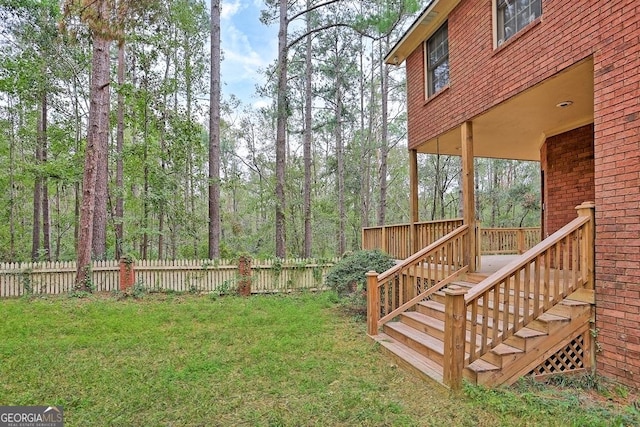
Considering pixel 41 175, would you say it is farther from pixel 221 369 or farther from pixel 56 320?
pixel 221 369

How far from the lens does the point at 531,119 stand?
237 inches

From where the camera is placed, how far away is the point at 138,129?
46.6 feet

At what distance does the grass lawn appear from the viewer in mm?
3039

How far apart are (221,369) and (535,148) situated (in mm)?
8363

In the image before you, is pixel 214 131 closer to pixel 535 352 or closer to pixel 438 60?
pixel 438 60

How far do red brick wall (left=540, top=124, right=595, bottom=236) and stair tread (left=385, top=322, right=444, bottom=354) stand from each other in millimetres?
3798

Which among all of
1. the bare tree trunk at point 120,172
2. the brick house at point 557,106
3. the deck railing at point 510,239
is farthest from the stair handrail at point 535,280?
the bare tree trunk at point 120,172

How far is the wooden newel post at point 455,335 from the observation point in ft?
11.1

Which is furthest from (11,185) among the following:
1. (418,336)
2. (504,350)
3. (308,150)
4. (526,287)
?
(526,287)

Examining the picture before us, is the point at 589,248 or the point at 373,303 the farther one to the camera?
the point at 373,303

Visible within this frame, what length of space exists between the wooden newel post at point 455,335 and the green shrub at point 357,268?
3885mm

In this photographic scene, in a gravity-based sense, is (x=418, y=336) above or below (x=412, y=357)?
above

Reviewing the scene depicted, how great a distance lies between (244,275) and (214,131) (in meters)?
4.82

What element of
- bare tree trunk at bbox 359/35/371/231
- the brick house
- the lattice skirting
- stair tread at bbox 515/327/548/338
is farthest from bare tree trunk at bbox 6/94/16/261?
the lattice skirting
